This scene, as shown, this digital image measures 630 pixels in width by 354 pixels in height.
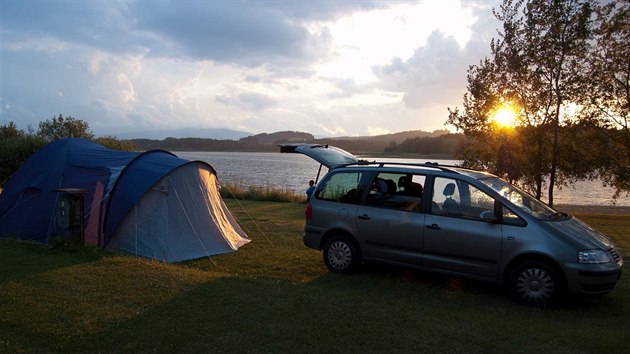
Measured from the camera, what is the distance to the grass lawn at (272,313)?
5.24 metres

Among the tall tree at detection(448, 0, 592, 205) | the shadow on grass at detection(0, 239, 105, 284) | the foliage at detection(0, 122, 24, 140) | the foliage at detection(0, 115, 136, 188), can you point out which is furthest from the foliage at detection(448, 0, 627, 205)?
the foliage at detection(0, 122, 24, 140)

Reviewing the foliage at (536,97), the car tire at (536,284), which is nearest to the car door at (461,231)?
the car tire at (536,284)

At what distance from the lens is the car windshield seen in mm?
7484

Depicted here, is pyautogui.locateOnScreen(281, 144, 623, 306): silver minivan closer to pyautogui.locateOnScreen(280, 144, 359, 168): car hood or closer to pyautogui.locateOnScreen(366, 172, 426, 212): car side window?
pyautogui.locateOnScreen(366, 172, 426, 212): car side window

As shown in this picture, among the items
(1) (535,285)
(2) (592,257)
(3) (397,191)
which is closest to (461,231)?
(1) (535,285)

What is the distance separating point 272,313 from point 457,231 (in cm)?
309

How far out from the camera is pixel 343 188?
29.6ft

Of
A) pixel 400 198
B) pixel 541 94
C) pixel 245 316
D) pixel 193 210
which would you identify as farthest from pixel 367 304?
pixel 541 94

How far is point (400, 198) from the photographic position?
8.34 metres

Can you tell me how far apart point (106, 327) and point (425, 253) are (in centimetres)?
456

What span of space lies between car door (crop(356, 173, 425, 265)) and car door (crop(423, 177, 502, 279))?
22 cm

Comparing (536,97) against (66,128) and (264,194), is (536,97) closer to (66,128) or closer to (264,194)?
(264,194)

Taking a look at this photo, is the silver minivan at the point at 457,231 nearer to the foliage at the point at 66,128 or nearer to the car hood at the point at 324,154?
the car hood at the point at 324,154

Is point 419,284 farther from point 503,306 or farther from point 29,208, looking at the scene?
point 29,208
